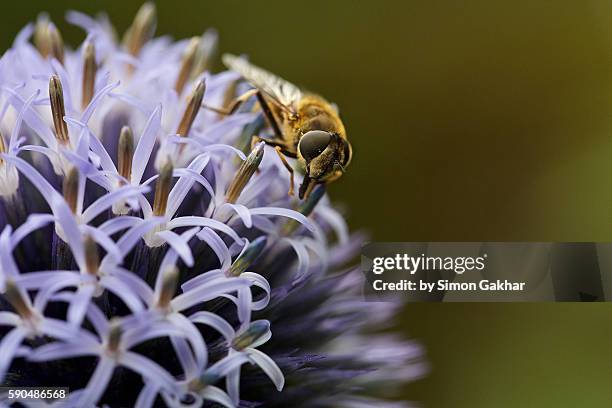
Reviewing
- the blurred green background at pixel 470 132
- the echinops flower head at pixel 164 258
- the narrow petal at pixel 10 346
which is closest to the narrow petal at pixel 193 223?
the echinops flower head at pixel 164 258

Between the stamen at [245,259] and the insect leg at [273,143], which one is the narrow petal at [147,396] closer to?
the stamen at [245,259]

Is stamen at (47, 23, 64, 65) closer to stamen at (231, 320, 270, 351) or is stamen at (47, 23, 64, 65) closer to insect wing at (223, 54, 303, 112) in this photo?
insect wing at (223, 54, 303, 112)

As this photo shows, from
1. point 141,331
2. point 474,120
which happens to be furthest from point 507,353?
point 141,331

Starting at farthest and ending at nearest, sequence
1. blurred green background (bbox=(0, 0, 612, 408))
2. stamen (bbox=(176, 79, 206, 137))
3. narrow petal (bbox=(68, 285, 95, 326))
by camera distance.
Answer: blurred green background (bbox=(0, 0, 612, 408)) → stamen (bbox=(176, 79, 206, 137)) → narrow petal (bbox=(68, 285, 95, 326))

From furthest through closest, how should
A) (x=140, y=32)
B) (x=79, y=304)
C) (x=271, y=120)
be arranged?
(x=140, y=32) → (x=271, y=120) → (x=79, y=304)

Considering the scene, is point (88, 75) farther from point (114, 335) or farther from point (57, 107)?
point (114, 335)

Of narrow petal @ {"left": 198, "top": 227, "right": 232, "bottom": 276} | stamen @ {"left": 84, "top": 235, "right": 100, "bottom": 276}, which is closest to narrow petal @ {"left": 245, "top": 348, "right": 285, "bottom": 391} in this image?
narrow petal @ {"left": 198, "top": 227, "right": 232, "bottom": 276}

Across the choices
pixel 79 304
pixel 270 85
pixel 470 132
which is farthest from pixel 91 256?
pixel 470 132
